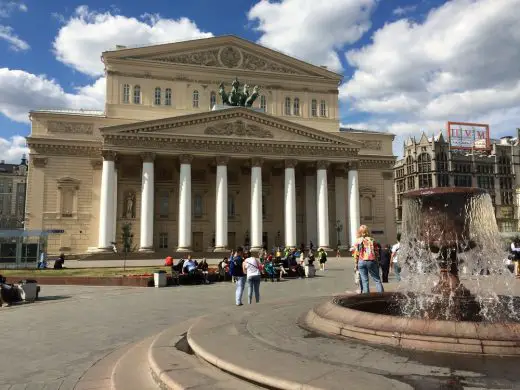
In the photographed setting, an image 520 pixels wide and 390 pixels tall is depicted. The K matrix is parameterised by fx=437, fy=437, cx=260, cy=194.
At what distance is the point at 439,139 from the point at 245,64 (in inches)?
2160

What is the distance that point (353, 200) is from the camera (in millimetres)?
47094

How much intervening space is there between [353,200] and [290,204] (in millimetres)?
7192

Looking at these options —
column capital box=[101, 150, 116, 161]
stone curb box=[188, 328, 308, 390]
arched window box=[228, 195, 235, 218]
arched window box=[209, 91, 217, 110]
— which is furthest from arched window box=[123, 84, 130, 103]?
stone curb box=[188, 328, 308, 390]

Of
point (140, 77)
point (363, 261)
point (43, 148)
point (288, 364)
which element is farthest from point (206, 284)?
point (140, 77)

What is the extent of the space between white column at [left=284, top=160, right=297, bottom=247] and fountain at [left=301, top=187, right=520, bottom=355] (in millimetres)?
34706

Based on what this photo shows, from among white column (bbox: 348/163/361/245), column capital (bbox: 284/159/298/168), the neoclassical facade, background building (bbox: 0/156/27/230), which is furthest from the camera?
background building (bbox: 0/156/27/230)

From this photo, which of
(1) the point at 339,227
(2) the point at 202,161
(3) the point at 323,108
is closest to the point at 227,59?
(3) the point at 323,108

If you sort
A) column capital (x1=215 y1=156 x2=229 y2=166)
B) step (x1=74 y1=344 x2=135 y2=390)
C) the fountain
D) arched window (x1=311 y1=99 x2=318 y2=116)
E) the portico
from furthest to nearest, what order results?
arched window (x1=311 y1=99 x2=318 y2=116) → column capital (x1=215 y1=156 x2=229 y2=166) → the portico → the fountain → step (x1=74 y1=344 x2=135 y2=390)

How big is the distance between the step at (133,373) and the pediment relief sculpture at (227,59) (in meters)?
48.0

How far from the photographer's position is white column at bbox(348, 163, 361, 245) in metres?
46.6

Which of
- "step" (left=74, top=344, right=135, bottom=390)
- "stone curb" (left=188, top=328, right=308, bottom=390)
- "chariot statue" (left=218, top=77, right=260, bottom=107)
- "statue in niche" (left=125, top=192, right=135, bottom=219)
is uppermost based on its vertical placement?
"chariot statue" (left=218, top=77, right=260, bottom=107)

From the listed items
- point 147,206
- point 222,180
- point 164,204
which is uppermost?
point 222,180

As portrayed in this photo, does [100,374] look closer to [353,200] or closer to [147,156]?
[147,156]

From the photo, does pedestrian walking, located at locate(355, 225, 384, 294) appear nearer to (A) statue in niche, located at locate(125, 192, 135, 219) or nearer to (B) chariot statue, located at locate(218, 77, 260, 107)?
(B) chariot statue, located at locate(218, 77, 260, 107)
